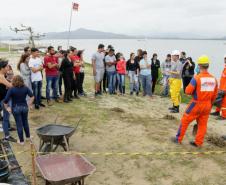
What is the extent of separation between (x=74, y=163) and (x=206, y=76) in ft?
11.8

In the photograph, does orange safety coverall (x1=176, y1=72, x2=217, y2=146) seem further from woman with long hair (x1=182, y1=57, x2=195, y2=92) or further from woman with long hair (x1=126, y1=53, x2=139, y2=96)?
woman with long hair (x1=182, y1=57, x2=195, y2=92)

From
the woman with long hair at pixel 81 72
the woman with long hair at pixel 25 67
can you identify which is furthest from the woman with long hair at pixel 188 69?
the woman with long hair at pixel 25 67

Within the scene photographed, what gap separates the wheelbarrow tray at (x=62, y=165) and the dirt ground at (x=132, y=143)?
0.71m

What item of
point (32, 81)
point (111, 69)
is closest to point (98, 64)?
point (111, 69)

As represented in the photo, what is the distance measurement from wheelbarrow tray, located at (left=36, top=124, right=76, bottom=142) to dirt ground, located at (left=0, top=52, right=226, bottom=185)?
26.8 inches

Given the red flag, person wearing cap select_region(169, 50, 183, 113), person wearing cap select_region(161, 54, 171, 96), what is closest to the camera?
person wearing cap select_region(169, 50, 183, 113)

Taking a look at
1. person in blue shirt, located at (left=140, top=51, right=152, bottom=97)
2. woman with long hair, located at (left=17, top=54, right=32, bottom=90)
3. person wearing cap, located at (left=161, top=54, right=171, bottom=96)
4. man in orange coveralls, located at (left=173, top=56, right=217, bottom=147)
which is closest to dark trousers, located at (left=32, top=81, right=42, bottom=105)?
woman with long hair, located at (left=17, top=54, right=32, bottom=90)

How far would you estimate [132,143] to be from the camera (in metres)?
7.88

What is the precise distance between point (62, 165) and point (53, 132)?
1490 mm

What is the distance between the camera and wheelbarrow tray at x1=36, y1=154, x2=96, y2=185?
5.17 metres

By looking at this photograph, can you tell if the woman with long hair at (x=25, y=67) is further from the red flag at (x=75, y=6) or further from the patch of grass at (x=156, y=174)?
the red flag at (x=75, y=6)

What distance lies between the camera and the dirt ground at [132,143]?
6.16 metres

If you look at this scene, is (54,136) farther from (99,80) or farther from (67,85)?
(99,80)

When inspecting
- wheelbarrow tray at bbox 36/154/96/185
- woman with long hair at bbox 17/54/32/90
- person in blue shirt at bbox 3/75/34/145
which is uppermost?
woman with long hair at bbox 17/54/32/90
